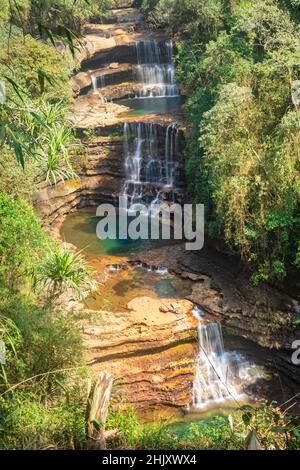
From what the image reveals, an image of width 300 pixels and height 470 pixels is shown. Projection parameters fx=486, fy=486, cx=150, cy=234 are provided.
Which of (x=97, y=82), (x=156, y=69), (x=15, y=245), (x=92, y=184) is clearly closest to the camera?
(x=15, y=245)

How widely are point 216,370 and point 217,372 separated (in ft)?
1.97

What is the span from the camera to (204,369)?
12148 mm

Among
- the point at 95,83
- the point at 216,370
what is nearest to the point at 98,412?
the point at 216,370

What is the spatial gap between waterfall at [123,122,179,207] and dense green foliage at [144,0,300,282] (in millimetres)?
3800

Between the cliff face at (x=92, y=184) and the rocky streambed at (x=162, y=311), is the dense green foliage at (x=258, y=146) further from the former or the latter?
the cliff face at (x=92, y=184)

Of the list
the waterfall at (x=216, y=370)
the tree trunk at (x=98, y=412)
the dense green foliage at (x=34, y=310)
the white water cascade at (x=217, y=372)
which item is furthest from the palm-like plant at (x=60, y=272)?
the tree trunk at (x=98, y=412)

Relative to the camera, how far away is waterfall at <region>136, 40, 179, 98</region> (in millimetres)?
26031

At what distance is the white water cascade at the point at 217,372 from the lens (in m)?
11.8

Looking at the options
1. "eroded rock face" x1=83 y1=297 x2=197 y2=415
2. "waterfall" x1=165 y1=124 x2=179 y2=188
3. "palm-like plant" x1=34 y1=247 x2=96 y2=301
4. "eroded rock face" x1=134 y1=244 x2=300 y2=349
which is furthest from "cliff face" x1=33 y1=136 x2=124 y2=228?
"palm-like plant" x1=34 y1=247 x2=96 y2=301

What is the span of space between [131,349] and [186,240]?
5773 mm

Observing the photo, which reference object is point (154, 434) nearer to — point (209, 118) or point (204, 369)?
point (204, 369)

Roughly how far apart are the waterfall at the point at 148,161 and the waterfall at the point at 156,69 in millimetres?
5805

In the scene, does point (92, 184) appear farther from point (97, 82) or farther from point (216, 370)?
point (216, 370)

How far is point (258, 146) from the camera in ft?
43.1
